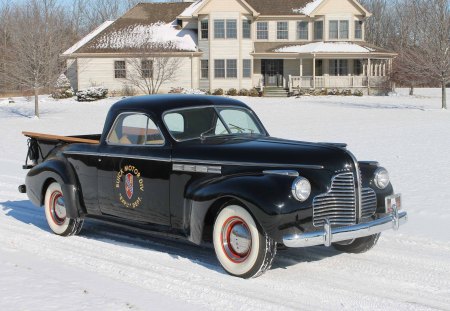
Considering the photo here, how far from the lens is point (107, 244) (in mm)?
7664

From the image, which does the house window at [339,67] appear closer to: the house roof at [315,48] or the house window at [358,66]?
the house window at [358,66]

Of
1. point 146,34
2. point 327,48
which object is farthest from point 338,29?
point 146,34

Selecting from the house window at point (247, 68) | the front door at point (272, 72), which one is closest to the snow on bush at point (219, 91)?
the house window at point (247, 68)

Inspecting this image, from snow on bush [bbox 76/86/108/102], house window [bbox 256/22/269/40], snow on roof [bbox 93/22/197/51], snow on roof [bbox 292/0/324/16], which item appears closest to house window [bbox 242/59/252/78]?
house window [bbox 256/22/269/40]

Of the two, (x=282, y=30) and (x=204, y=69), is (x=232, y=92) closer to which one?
(x=204, y=69)

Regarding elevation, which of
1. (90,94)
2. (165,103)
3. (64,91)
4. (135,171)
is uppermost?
(64,91)

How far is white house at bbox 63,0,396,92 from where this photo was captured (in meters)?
45.0

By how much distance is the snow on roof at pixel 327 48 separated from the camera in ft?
148

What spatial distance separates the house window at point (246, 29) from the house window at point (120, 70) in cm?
889

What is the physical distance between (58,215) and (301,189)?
3811 millimetres

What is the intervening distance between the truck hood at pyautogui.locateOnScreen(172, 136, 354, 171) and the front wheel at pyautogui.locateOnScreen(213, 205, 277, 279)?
531mm

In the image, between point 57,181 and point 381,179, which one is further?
point 57,181

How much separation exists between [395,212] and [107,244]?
11.1ft

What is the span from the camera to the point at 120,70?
149 ft
